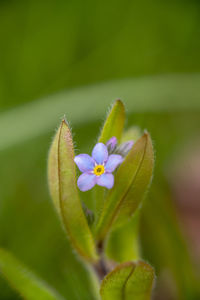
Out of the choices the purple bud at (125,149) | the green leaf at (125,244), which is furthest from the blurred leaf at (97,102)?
the purple bud at (125,149)

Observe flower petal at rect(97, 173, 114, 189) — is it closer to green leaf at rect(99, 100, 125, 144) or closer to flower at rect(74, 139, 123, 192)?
flower at rect(74, 139, 123, 192)

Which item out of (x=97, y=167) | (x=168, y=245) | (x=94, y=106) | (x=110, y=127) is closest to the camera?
(x=97, y=167)

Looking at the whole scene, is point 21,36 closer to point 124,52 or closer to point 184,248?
point 124,52

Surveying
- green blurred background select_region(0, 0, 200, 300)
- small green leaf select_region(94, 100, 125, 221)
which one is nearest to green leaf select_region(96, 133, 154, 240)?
small green leaf select_region(94, 100, 125, 221)

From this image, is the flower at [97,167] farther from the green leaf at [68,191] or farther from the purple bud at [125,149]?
the purple bud at [125,149]

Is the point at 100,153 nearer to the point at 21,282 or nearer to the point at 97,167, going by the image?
the point at 97,167

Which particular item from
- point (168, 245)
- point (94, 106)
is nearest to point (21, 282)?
point (168, 245)

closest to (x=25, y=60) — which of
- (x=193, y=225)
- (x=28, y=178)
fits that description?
(x=28, y=178)
